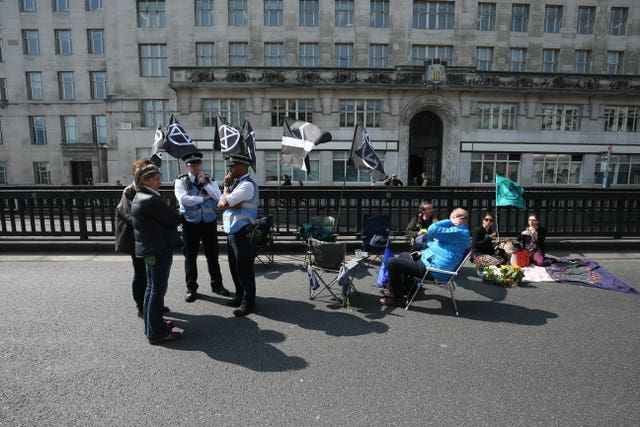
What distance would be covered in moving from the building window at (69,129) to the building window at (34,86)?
113 inches

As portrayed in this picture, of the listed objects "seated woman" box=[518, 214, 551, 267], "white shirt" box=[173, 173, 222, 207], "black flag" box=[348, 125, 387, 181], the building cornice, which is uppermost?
the building cornice

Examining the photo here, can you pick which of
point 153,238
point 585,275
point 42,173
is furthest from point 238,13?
point 585,275

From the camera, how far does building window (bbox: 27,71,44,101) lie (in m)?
31.5

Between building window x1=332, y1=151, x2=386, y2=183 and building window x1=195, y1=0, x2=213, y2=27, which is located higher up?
building window x1=195, y1=0, x2=213, y2=27

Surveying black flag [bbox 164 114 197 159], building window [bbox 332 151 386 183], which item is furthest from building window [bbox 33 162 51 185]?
black flag [bbox 164 114 197 159]

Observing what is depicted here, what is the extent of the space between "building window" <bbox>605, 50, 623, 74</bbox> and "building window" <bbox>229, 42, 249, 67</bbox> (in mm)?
28941

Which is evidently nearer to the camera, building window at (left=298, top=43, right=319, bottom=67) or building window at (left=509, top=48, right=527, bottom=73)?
building window at (left=298, top=43, right=319, bottom=67)

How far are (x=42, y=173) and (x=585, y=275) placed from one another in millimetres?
40320

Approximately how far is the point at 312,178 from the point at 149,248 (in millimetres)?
23458

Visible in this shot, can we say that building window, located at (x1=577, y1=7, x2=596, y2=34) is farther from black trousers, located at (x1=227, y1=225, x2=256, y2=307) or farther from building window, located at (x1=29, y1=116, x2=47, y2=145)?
building window, located at (x1=29, y1=116, x2=47, y2=145)

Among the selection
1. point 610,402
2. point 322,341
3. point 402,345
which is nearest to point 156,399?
point 322,341

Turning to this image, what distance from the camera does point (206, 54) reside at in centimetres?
2723

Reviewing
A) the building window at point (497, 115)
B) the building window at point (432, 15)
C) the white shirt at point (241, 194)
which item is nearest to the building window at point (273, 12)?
the building window at point (432, 15)

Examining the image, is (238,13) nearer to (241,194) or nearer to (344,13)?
(344,13)
